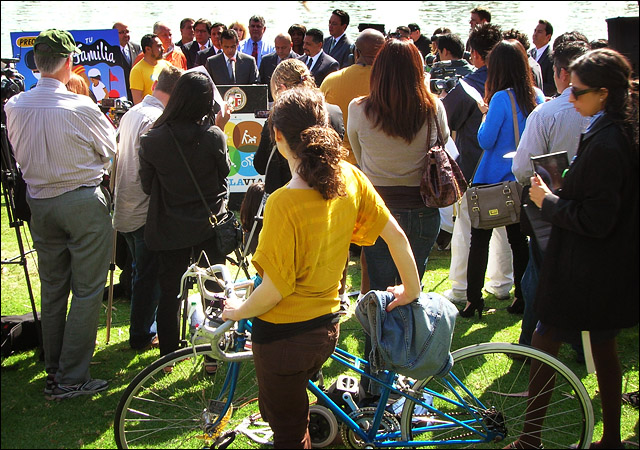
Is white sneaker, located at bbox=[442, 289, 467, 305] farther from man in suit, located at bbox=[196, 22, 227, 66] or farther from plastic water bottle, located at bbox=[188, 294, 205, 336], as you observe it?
man in suit, located at bbox=[196, 22, 227, 66]

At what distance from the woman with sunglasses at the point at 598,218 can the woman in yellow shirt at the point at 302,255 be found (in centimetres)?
71

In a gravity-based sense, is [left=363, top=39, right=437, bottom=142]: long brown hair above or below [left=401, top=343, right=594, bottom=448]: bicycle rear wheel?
above

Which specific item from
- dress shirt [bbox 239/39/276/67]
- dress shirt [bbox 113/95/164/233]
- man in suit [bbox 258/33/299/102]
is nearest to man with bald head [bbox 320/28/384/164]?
dress shirt [bbox 113/95/164/233]

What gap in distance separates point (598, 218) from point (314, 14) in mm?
12094

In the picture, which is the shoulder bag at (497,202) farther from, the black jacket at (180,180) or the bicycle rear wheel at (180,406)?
the bicycle rear wheel at (180,406)

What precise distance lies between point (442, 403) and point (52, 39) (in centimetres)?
284

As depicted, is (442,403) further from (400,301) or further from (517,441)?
(400,301)

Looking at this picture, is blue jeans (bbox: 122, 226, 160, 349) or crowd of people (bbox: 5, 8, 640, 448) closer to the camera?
crowd of people (bbox: 5, 8, 640, 448)

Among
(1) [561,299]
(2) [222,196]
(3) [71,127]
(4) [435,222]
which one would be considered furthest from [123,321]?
(1) [561,299]

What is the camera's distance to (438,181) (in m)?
3.60

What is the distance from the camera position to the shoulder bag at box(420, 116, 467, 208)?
3.59 metres

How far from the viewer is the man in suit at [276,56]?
9555 millimetres

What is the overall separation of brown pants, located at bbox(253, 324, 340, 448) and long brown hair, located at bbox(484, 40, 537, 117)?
2.53 meters

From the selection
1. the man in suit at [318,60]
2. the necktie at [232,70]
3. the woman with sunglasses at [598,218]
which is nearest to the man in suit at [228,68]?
the necktie at [232,70]
